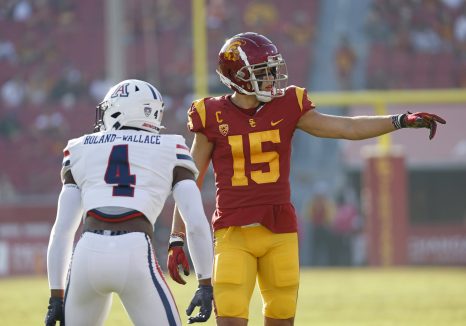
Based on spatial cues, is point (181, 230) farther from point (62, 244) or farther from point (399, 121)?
point (399, 121)

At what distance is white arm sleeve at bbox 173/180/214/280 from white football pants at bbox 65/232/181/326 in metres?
0.22

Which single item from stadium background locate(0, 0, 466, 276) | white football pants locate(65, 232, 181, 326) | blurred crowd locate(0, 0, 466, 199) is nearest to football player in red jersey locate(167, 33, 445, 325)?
white football pants locate(65, 232, 181, 326)

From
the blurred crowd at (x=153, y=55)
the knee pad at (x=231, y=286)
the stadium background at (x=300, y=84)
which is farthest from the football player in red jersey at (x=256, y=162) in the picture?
the blurred crowd at (x=153, y=55)

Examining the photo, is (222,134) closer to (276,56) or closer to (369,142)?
(276,56)

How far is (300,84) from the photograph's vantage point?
1934 cm

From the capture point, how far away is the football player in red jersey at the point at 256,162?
15.9 feet

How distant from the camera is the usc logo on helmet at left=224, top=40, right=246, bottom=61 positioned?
5.00 m

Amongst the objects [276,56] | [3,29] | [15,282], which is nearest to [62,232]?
[276,56]

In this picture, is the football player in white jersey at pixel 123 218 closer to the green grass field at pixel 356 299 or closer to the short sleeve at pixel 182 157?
the short sleeve at pixel 182 157

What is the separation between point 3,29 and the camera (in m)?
20.9

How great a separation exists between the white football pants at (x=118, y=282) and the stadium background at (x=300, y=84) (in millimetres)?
12375

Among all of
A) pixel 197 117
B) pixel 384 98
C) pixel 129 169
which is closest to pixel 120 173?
pixel 129 169

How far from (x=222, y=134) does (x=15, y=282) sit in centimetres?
987

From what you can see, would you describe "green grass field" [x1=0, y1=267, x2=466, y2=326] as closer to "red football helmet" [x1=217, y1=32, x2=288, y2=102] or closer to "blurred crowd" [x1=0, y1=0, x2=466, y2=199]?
"red football helmet" [x1=217, y1=32, x2=288, y2=102]
